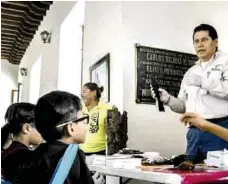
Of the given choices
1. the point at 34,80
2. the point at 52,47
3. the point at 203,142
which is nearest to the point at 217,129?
the point at 203,142

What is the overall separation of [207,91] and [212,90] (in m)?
0.04

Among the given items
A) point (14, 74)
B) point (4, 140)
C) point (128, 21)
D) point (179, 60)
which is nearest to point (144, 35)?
point (128, 21)

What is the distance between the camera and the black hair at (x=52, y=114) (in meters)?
1.22

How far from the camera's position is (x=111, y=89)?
2.91 m

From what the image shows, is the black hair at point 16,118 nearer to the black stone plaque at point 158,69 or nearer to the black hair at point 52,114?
the black hair at point 52,114

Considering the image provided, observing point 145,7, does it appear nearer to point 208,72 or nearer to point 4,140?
point 208,72

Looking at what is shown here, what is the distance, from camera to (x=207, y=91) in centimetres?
178

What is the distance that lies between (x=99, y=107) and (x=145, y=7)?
2.93ft

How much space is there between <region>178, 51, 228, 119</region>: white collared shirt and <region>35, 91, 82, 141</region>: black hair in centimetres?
81

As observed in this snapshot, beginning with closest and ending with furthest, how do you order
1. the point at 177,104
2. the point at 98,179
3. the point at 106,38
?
the point at 177,104
the point at 98,179
the point at 106,38

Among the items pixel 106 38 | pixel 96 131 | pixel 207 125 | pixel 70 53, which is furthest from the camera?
pixel 70 53

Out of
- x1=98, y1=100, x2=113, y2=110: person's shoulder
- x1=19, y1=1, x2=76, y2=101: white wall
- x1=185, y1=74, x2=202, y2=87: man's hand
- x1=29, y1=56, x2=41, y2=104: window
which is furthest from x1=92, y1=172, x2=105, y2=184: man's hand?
x1=29, y1=56, x2=41, y2=104: window

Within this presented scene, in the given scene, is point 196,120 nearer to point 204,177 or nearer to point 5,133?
point 204,177

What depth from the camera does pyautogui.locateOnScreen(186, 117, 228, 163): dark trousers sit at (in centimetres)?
172
